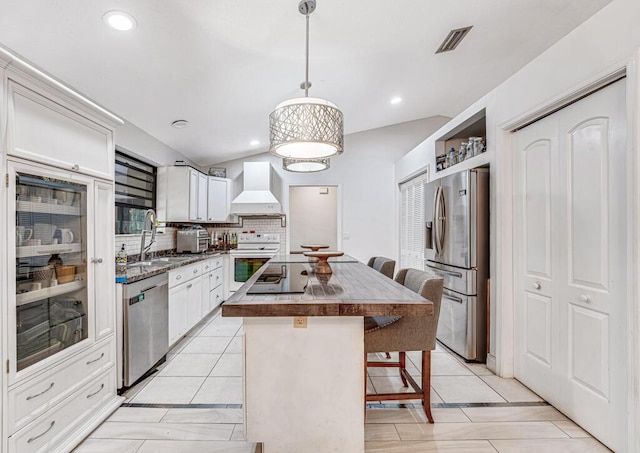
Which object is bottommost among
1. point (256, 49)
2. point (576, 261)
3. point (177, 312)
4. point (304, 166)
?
point (177, 312)

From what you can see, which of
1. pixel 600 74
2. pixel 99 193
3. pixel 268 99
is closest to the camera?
pixel 600 74

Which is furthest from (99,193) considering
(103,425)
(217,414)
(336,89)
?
(336,89)

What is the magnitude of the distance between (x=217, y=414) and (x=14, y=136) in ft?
6.26

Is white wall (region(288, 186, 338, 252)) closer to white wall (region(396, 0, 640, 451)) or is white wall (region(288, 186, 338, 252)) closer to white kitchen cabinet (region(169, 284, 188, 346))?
white kitchen cabinet (region(169, 284, 188, 346))

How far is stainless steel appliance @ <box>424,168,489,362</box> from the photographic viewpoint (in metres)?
2.80

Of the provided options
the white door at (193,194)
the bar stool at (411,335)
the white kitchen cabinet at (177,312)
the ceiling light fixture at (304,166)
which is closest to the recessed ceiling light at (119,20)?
the ceiling light fixture at (304,166)

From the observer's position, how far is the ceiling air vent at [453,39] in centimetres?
281

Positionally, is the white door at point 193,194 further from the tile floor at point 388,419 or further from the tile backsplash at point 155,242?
the tile floor at point 388,419

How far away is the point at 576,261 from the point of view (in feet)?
6.52

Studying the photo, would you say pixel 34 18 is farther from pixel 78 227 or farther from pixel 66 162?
pixel 78 227

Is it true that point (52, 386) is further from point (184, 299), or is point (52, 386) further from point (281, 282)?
point (184, 299)

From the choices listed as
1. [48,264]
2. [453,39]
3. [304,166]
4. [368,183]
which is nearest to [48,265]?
[48,264]

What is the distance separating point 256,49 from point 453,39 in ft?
5.86

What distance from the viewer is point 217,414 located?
211cm
